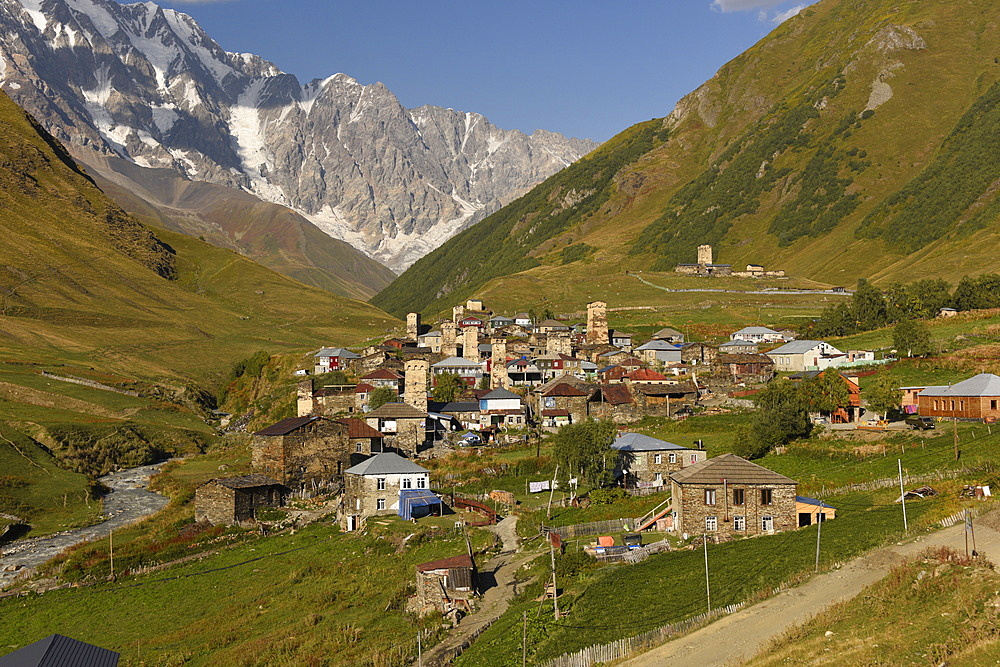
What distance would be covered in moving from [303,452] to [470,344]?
57.1 metres

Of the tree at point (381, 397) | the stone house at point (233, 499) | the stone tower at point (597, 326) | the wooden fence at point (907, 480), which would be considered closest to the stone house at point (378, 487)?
the stone house at point (233, 499)

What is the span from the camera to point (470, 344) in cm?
12219

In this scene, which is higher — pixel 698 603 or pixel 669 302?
pixel 669 302

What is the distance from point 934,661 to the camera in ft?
74.8

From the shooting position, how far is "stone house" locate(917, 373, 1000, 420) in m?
57.0

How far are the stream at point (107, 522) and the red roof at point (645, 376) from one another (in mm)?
50060

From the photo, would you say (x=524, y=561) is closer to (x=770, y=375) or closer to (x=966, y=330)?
(x=770, y=375)

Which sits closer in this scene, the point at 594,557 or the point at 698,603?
the point at 698,603

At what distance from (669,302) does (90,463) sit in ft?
399

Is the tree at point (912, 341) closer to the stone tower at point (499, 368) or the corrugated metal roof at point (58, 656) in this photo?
the stone tower at point (499, 368)

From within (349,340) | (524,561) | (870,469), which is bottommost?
(524,561)

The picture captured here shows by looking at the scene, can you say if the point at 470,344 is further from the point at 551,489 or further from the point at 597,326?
the point at 551,489

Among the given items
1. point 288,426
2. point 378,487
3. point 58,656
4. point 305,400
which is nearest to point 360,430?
point 288,426

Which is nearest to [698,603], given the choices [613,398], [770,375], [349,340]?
[613,398]
